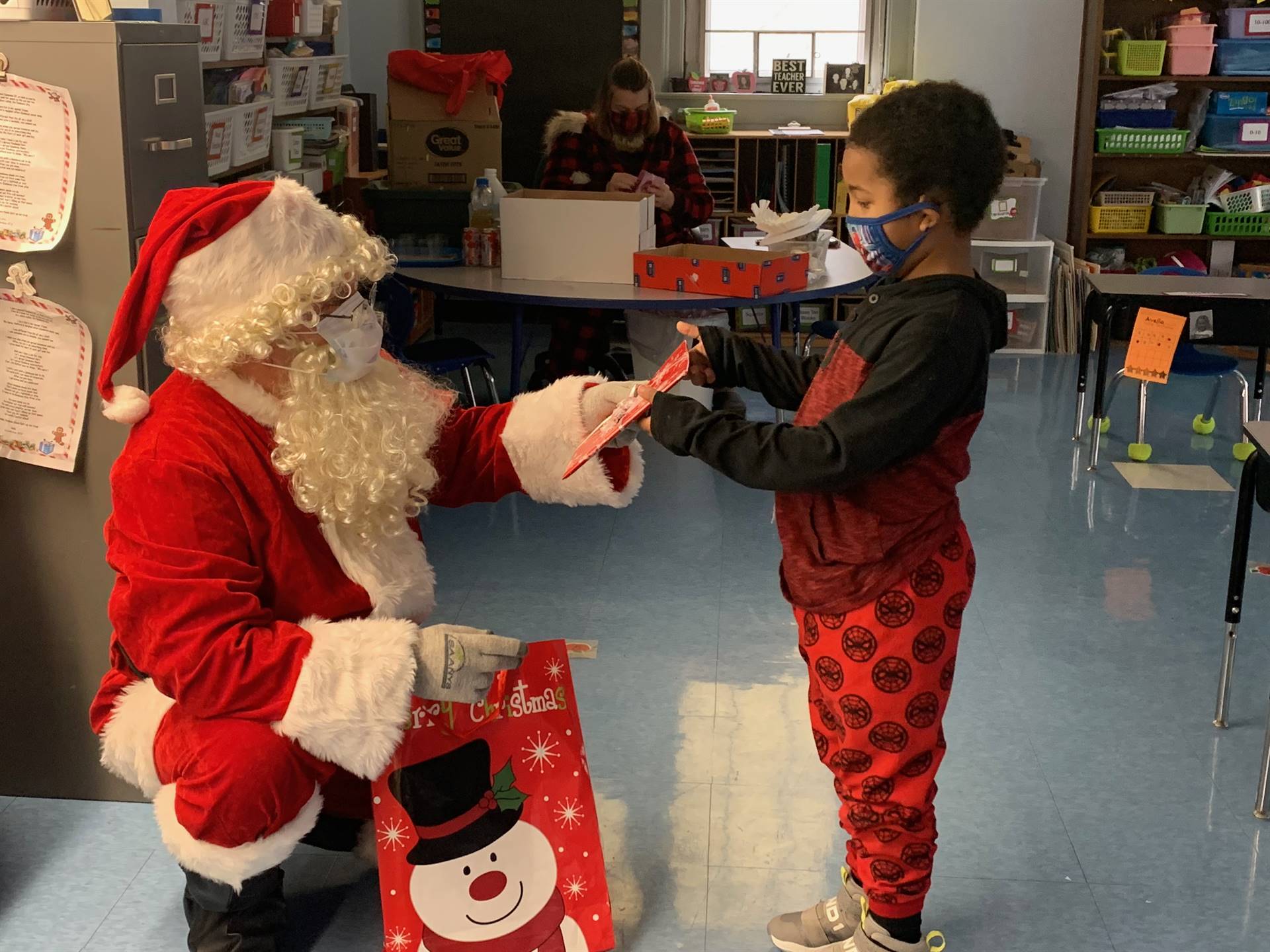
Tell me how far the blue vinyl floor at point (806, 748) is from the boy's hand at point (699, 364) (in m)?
0.92

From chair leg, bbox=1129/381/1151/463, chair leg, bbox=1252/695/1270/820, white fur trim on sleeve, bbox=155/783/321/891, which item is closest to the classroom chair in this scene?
chair leg, bbox=1129/381/1151/463

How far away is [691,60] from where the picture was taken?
23.0ft

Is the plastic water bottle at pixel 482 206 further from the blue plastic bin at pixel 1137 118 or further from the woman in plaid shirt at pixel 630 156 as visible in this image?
the blue plastic bin at pixel 1137 118

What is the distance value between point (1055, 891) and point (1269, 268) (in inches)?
199

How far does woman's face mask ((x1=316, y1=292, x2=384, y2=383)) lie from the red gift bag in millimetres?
524

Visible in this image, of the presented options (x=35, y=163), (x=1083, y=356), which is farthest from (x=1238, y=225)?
(x=35, y=163)

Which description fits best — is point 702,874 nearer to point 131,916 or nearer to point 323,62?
point 131,916

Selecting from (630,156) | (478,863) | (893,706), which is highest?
(630,156)

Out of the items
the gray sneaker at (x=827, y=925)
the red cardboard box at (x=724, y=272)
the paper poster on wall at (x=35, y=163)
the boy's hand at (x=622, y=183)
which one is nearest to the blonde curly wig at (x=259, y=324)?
the paper poster on wall at (x=35, y=163)

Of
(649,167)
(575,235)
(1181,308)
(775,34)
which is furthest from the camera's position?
(775,34)

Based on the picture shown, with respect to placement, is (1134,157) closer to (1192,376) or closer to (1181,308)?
(1192,376)

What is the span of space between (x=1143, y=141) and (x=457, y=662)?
565cm

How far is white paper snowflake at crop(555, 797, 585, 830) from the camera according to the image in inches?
82.8

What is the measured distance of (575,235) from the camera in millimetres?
4426
